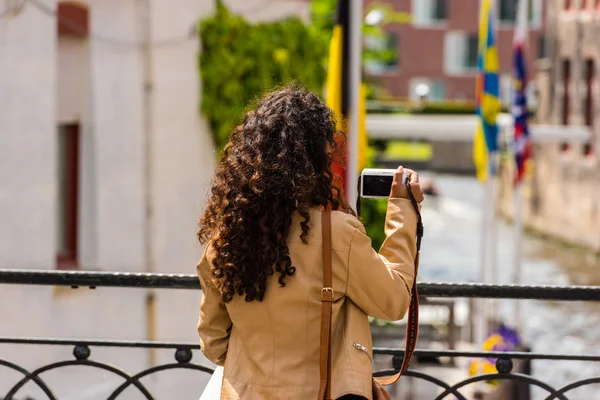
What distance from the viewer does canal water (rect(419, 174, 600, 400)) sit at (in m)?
16.3

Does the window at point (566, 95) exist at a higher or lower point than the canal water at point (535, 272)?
higher

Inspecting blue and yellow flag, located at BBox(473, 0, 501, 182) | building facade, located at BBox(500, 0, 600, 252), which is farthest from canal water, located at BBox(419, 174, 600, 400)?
blue and yellow flag, located at BBox(473, 0, 501, 182)

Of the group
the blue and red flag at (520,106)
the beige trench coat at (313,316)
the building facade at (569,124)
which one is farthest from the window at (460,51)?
the beige trench coat at (313,316)

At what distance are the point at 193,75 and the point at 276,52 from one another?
47.6 inches

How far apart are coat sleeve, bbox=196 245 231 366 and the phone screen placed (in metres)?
0.50

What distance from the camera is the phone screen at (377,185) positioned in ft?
10.1

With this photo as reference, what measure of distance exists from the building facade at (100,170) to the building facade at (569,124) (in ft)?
65.7

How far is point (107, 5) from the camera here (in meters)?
9.27

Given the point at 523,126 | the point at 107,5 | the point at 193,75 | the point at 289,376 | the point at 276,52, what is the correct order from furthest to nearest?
the point at 523,126 → the point at 276,52 → the point at 193,75 → the point at 107,5 → the point at 289,376

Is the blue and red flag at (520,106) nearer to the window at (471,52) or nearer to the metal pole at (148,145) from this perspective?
the metal pole at (148,145)

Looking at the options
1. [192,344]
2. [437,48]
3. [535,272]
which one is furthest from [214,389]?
[437,48]

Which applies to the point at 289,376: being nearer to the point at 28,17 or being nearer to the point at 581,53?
the point at 28,17

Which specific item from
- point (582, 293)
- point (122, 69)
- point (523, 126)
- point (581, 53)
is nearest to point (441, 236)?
point (581, 53)

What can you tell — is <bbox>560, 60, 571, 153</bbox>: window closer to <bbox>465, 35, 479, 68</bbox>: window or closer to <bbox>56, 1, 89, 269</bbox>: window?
<bbox>465, 35, 479, 68</bbox>: window
